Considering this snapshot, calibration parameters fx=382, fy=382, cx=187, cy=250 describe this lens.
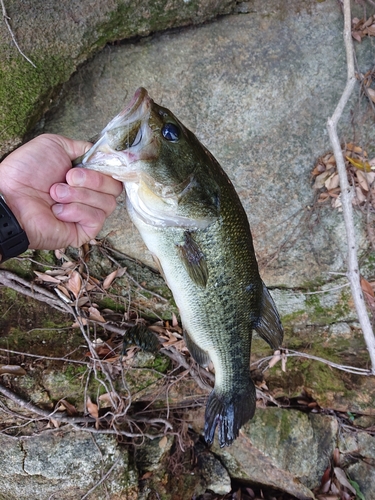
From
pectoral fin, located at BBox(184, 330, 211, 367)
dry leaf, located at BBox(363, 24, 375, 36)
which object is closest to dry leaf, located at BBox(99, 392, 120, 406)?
pectoral fin, located at BBox(184, 330, 211, 367)

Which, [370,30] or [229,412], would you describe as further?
[370,30]

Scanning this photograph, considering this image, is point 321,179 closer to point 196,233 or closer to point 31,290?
point 196,233

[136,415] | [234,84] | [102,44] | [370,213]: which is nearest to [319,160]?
[370,213]

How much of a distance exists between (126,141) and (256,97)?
1.88m

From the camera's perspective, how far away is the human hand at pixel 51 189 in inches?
84.7

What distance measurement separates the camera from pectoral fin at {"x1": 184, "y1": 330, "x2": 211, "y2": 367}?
2.61 m

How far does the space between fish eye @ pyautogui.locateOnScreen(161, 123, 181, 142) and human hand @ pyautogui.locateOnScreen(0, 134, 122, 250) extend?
1.55 feet

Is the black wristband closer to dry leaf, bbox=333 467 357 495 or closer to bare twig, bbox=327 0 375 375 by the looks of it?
bare twig, bbox=327 0 375 375

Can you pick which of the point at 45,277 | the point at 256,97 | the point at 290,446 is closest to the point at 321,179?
the point at 256,97

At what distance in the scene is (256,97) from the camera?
3.31m

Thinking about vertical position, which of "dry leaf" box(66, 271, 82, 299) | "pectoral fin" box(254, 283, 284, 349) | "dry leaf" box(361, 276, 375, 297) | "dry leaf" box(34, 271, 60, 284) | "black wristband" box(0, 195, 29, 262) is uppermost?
"black wristband" box(0, 195, 29, 262)

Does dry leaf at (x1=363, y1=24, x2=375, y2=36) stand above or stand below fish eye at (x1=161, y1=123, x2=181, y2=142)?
below

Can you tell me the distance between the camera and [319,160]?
342 cm

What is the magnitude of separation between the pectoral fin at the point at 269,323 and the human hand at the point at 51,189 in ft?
3.88
